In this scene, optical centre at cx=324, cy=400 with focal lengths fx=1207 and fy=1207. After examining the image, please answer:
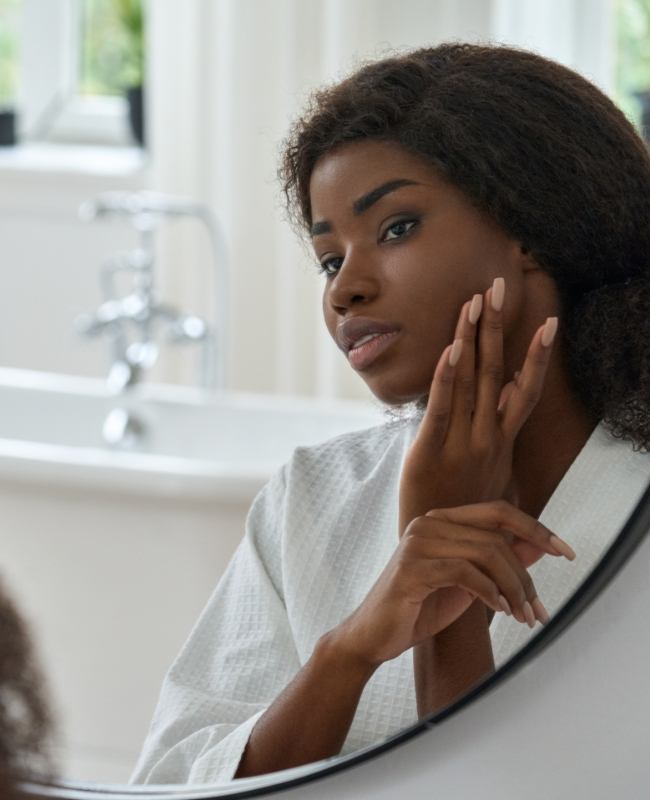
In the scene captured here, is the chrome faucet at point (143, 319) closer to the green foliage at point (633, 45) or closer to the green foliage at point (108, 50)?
the green foliage at point (108, 50)

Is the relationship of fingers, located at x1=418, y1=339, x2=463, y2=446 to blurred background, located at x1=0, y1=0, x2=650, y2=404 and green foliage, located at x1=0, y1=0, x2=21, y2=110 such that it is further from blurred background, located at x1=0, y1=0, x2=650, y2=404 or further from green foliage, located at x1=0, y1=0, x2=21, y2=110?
green foliage, located at x1=0, y1=0, x2=21, y2=110

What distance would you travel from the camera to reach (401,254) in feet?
1.57

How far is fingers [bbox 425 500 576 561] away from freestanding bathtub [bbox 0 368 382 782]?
6cm

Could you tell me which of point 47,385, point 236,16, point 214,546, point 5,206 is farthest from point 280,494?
point 5,206

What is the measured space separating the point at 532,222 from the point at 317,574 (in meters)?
0.17

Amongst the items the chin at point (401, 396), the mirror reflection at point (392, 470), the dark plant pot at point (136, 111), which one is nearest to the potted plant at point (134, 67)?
the dark plant pot at point (136, 111)

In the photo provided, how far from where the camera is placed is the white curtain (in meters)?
0.54

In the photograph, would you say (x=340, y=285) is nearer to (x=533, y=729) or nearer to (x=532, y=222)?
(x=532, y=222)

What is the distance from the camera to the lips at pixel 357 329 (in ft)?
1.60

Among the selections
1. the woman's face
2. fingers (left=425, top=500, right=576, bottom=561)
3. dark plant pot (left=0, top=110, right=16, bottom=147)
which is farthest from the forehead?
dark plant pot (left=0, top=110, right=16, bottom=147)

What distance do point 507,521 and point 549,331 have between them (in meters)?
0.08

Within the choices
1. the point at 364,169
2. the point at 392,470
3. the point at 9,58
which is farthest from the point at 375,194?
the point at 9,58

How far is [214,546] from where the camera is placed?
53 cm

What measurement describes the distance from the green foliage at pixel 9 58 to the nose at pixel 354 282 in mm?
382
